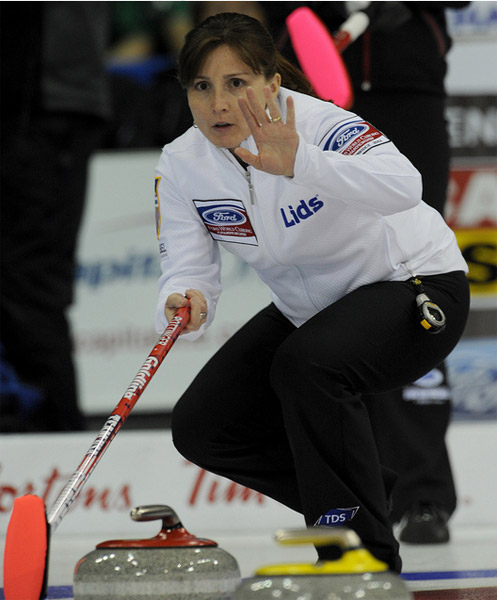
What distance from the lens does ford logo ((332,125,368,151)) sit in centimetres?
196

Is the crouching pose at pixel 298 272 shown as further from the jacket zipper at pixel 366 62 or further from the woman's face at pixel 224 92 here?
the jacket zipper at pixel 366 62

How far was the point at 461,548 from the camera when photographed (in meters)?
2.73

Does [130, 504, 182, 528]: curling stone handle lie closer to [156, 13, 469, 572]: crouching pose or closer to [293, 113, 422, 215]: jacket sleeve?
[156, 13, 469, 572]: crouching pose

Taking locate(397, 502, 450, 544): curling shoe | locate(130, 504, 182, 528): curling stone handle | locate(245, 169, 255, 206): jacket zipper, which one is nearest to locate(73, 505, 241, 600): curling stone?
locate(130, 504, 182, 528): curling stone handle

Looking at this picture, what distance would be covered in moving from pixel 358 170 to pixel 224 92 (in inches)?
11.4

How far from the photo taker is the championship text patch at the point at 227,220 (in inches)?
81.8

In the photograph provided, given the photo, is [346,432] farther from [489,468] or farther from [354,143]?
[489,468]

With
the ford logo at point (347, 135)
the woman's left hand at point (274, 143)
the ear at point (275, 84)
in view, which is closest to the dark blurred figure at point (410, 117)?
the ear at point (275, 84)

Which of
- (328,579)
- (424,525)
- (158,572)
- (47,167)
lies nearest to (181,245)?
(158,572)

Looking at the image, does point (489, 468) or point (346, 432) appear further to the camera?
point (489, 468)

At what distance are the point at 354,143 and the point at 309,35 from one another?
Result: 504 millimetres

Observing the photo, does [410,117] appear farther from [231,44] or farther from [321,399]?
[321,399]

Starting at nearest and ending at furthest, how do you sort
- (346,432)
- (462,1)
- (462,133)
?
(346,432) → (462,1) → (462,133)

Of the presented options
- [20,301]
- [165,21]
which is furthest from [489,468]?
[165,21]
